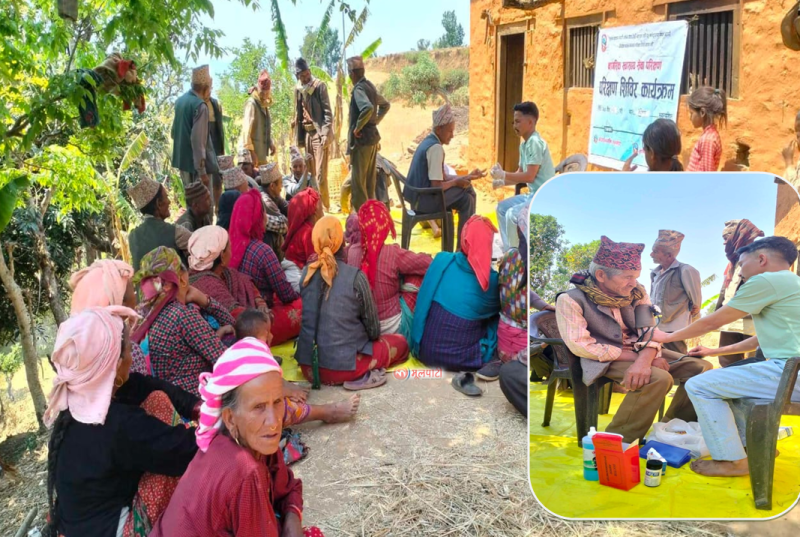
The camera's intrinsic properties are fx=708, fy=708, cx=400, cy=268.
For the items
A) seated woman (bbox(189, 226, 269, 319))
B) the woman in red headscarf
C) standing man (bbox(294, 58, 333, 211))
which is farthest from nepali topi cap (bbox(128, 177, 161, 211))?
standing man (bbox(294, 58, 333, 211))

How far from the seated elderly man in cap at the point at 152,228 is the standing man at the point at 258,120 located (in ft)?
11.7

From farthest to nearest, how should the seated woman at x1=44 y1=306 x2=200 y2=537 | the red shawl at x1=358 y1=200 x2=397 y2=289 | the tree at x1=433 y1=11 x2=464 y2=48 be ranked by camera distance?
the tree at x1=433 y1=11 x2=464 y2=48 → the red shawl at x1=358 y1=200 x2=397 y2=289 → the seated woman at x1=44 y1=306 x2=200 y2=537

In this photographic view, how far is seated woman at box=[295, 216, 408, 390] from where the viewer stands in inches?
196

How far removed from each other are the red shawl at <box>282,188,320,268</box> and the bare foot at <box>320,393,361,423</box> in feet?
6.53

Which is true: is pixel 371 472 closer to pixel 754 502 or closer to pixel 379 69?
pixel 754 502

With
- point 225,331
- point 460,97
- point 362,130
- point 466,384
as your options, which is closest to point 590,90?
point 362,130

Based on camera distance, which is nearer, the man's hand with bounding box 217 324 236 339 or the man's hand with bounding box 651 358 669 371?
the man's hand with bounding box 651 358 669 371

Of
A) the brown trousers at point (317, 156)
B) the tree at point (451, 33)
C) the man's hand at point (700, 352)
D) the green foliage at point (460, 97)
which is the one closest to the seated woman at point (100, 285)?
the man's hand at point (700, 352)

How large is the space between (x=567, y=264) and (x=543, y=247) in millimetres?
105

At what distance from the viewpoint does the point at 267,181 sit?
22.3ft

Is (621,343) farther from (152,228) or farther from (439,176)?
(439,176)

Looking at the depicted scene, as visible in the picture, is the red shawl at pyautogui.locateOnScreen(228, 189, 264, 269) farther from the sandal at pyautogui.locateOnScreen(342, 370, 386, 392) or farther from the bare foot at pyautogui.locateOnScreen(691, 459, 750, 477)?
the bare foot at pyautogui.locateOnScreen(691, 459, 750, 477)

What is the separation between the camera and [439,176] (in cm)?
720

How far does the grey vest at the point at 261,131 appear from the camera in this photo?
29.5 feet
